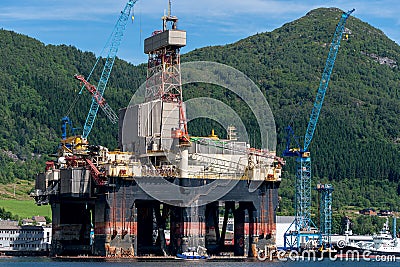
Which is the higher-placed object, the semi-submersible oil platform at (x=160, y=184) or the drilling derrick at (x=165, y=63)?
the drilling derrick at (x=165, y=63)

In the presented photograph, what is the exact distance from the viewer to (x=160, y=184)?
14638cm

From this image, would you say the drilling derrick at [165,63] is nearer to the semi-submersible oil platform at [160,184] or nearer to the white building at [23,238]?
the semi-submersible oil platform at [160,184]

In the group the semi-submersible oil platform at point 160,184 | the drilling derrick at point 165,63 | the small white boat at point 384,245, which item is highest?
the drilling derrick at point 165,63

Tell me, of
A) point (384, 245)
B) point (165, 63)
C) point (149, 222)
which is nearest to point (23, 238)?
point (149, 222)

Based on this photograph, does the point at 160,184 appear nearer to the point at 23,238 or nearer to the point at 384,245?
the point at 23,238

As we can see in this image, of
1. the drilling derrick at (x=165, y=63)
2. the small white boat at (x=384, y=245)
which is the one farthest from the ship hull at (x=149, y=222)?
the small white boat at (x=384, y=245)

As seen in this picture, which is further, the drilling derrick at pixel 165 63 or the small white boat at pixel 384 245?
the small white boat at pixel 384 245

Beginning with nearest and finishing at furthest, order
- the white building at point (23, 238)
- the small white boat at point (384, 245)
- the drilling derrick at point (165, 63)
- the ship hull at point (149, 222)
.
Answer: the ship hull at point (149, 222)
the drilling derrick at point (165, 63)
the white building at point (23, 238)
the small white boat at point (384, 245)

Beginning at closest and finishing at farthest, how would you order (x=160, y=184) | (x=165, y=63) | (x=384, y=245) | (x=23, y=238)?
(x=160, y=184) < (x=165, y=63) < (x=23, y=238) < (x=384, y=245)

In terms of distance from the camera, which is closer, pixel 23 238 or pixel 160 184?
pixel 160 184

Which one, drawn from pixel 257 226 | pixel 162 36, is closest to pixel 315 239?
pixel 257 226

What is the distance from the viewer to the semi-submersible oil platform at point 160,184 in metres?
146

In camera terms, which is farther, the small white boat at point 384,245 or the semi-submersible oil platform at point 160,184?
the small white boat at point 384,245

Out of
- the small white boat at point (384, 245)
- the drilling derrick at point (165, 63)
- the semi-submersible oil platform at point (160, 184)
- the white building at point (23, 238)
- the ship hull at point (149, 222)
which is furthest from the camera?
the small white boat at point (384, 245)
